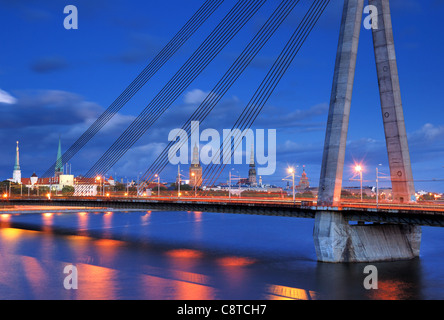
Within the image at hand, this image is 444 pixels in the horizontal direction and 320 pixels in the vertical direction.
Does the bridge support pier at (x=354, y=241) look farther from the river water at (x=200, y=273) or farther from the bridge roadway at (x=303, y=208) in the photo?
the river water at (x=200, y=273)

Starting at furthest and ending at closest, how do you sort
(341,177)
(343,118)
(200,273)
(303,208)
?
(303,208)
(341,177)
(343,118)
(200,273)

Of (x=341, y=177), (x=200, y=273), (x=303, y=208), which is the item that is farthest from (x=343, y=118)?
(x=200, y=273)

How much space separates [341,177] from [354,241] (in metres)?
4.99

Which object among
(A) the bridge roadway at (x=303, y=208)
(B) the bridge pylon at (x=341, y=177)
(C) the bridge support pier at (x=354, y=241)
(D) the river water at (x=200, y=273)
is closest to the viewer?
(D) the river water at (x=200, y=273)

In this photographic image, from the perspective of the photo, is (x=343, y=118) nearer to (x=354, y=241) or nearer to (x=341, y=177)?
(x=341, y=177)

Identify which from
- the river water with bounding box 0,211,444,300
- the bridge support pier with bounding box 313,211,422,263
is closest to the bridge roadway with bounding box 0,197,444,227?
the bridge support pier with bounding box 313,211,422,263

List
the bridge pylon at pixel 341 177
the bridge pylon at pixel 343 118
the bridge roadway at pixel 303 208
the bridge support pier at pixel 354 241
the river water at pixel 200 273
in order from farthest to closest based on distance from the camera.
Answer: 1. the bridge pylon at pixel 343 118
2. the bridge pylon at pixel 341 177
3. the bridge support pier at pixel 354 241
4. the bridge roadway at pixel 303 208
5. the river water at pixel 200 273

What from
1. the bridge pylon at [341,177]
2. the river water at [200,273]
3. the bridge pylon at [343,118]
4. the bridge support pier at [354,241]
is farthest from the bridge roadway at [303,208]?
the river water at [200,273]

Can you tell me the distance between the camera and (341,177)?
37375 millimetres

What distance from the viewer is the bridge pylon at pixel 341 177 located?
1419 inches
